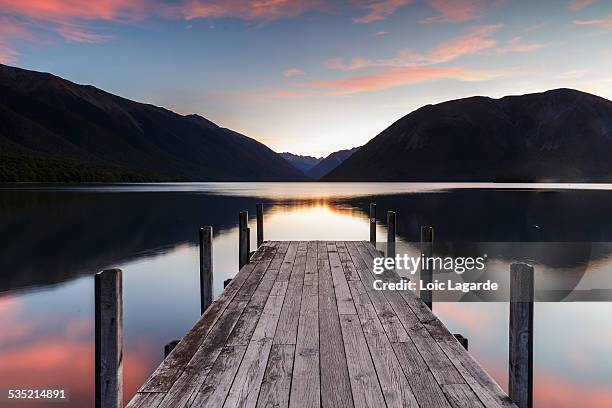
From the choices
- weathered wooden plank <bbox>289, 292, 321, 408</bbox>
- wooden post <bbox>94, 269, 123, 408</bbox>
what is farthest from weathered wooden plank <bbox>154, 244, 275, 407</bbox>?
weathered wooden plank <bbox>289, 292, 321, 408</bbox>

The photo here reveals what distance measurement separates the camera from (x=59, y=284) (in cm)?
1416

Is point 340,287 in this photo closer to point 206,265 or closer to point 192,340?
point 206,265

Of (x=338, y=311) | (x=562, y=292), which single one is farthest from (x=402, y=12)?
(x=338, y=311)

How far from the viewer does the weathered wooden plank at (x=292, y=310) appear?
5387 mm

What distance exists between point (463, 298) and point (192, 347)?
28.9ft

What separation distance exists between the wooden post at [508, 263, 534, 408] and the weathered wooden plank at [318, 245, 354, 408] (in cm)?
148

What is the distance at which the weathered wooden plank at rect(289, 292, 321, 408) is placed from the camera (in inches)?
151

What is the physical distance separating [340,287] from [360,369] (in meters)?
3.59

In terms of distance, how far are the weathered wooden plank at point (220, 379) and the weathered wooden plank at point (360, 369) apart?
3.73 ft

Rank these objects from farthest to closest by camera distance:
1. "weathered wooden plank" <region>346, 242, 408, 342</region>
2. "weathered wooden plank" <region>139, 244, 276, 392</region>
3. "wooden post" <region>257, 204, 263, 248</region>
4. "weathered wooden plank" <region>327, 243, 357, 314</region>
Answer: "wooden post" <region>257, 204, 263, 248</region>, "weathered wooden plank" <region>327, 243, 357, 314</region>, "weathered wooden plank" <region>346, 242, 408, 342</region>, "weathered wooden plank" <region>139, 244, 276, 392</region>

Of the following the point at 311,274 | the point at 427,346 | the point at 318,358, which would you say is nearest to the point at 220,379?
the point at 318,358

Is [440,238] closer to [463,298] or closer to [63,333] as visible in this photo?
[463,298]

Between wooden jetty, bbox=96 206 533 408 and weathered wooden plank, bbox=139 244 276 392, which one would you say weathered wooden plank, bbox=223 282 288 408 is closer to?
wooden jetty, bbox=96 206 533 408

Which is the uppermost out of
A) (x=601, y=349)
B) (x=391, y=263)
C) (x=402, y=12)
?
(x=402, y=12)
